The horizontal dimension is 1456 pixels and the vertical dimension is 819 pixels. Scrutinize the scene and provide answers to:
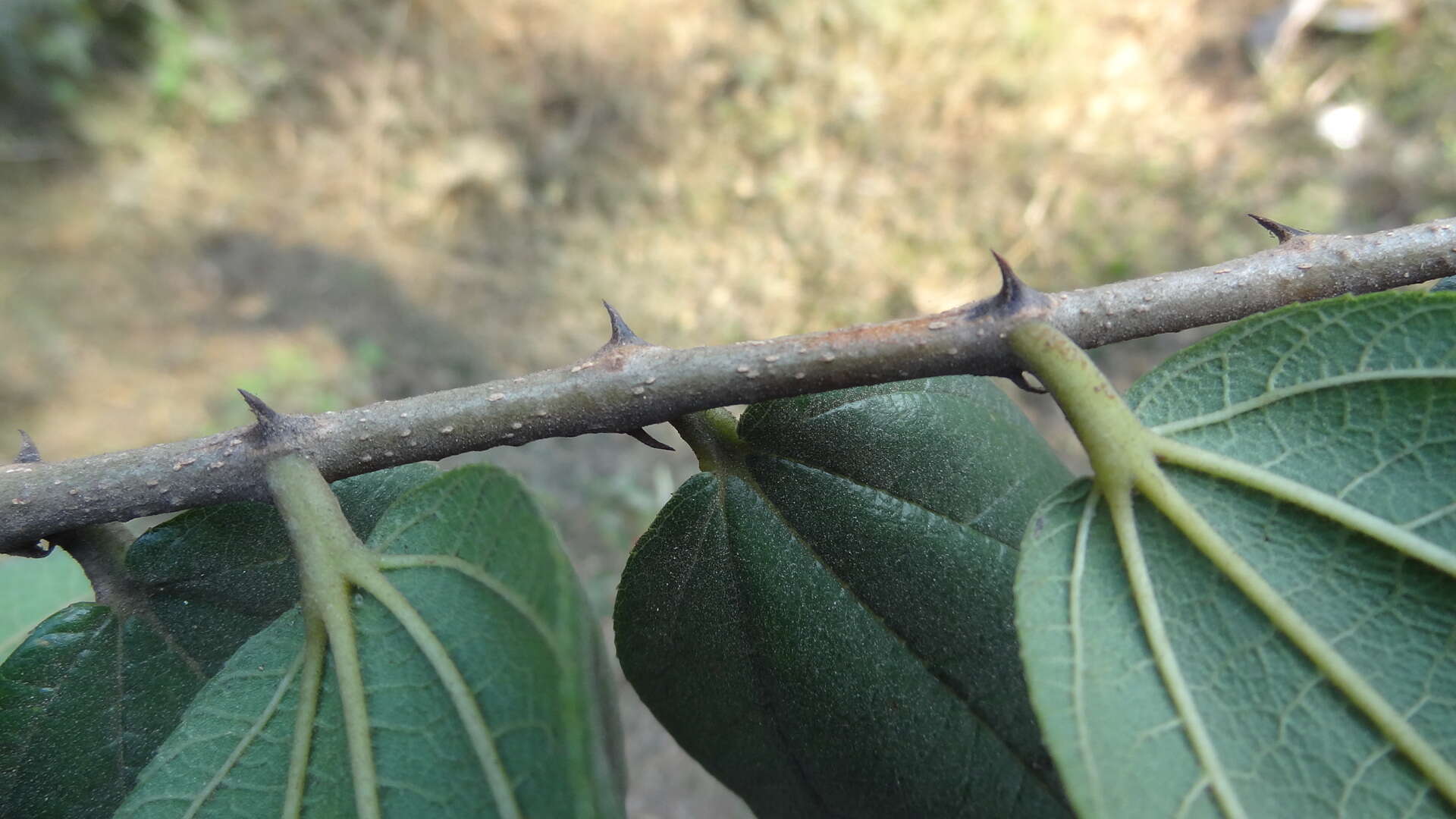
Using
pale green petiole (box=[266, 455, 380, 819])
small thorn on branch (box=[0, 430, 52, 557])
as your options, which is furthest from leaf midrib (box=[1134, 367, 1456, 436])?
small thorn on branch (box=[0, 430, 52, 557])

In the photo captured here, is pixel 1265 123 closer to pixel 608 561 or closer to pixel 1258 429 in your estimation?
pixel 608 561

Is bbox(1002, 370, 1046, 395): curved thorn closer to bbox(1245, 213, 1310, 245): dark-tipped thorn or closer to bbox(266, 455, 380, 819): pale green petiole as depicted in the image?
bbox(1245, 213, 1310, 245): dark-tipped thorn

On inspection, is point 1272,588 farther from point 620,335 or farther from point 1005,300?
point 620,335

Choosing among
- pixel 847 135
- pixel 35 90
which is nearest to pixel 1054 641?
pixel 847 135

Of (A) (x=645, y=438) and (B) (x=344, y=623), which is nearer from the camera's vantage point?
(B) (x=344, y=623)

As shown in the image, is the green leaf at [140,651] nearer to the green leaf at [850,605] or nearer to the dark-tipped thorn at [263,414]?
the dark-tipped thorn at [263,414]

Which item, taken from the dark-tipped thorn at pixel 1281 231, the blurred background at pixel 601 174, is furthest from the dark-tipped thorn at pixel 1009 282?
the blurred background at pixel 601 174

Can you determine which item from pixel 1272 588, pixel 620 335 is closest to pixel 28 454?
pixel 620 335
